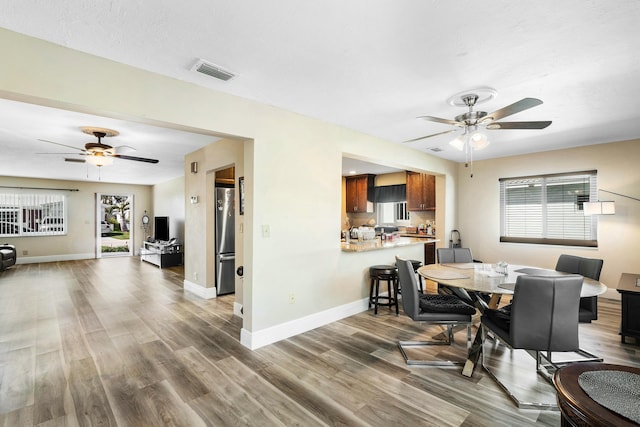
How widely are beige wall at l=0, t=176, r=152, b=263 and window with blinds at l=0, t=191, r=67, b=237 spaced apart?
0.18m

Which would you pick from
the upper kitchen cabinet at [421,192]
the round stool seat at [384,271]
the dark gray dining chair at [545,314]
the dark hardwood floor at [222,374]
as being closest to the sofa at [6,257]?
the dark hardwood floor at [222,374]

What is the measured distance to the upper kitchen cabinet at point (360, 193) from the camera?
895 cm

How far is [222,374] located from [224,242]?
2.86m

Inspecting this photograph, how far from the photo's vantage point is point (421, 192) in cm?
754

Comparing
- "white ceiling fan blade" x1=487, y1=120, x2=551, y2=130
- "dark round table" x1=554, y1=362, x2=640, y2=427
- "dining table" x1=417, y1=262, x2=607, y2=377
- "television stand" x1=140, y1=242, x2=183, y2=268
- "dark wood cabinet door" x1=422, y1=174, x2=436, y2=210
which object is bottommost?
"television stand" x1=140, y1=242, x2=183, y2=268

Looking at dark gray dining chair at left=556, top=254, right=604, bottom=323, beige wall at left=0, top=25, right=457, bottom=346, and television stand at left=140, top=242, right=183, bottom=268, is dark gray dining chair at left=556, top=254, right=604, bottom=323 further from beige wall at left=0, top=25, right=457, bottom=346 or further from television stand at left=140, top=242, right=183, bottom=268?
television stand at left=140, top=242, right=183, bottom=268

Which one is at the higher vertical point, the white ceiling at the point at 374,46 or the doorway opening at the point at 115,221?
the white ceiling at the point at 374,46

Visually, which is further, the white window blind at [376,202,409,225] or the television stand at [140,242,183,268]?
the white window blind at [376,202,409,225]

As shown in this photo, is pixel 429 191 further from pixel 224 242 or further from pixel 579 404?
pixel 579 404

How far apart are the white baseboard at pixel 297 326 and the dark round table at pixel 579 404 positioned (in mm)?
2617

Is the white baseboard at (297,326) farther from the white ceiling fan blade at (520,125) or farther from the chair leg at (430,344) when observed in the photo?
the white ceiling fan blade at (520,125)

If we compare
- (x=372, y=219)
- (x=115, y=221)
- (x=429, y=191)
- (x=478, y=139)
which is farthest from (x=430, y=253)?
(x=115, y=221)

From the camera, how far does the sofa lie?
723 centimetres

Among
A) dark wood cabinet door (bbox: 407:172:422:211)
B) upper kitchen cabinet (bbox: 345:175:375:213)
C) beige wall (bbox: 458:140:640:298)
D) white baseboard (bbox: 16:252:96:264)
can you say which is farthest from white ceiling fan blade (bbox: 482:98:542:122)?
white baseboard (bbox: 16:252:96:264)
